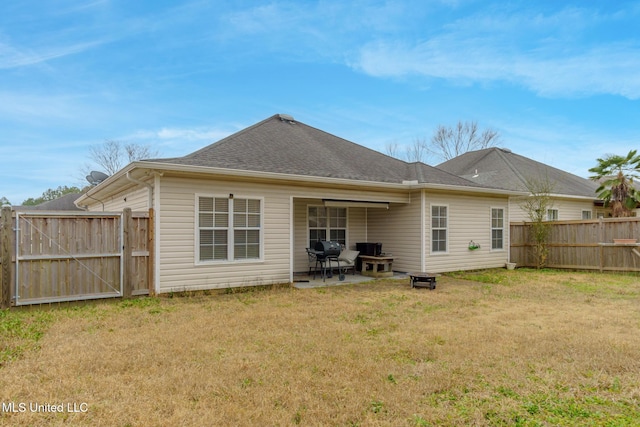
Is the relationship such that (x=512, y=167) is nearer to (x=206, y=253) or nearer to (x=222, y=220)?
(x=222, y=220)

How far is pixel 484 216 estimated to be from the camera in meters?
11.8

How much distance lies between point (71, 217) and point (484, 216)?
11.2 metres

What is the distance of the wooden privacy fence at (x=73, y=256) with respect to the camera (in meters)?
6.04

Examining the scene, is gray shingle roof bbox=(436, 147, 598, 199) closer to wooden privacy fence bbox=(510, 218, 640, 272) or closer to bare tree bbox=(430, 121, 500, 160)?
wooden privacy fence bbox=(510, 218, 640, 272)

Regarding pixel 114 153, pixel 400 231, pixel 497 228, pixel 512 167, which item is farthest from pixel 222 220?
pixel 114 153

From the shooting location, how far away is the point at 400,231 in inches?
433

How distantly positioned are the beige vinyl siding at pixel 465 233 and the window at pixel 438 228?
0.13m

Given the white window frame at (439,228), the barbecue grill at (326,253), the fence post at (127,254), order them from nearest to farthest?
the fence post at (127,254) < the barbecue grill at (326,253) < the white window frame at (439,228)

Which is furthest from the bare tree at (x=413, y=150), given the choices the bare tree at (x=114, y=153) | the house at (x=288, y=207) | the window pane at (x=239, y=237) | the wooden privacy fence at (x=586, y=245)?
the window pane at (x=239, y=237)

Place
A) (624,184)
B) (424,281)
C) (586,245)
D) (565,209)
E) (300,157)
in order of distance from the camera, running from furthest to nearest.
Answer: (565,209), (624,184), (586,245), (300,157), (424,281)

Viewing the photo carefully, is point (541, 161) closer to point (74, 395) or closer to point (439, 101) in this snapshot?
point (439, 101)

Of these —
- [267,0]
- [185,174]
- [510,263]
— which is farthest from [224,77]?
[510,263]

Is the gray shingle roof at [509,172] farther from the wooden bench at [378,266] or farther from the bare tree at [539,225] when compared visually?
the wooden bench at [378,266]

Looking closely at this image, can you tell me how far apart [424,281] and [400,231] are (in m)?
2.60
